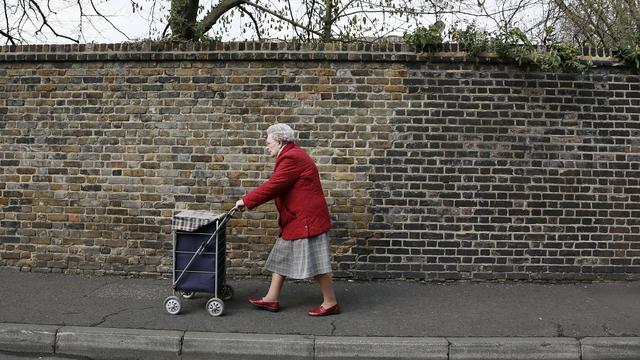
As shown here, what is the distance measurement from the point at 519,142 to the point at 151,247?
4.31m

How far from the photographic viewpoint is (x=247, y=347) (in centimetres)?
467

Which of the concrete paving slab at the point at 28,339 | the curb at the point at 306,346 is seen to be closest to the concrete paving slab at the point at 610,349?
the curb at the point at 306,346

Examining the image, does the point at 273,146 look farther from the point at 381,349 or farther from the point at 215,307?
the point at 381,349

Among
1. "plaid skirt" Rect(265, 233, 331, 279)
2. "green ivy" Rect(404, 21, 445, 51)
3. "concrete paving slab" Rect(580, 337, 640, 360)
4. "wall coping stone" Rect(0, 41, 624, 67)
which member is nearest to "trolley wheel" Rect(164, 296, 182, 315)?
"plaid skirt" Rect(265, 233, 331, 279)

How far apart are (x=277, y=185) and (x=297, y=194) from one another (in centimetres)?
22

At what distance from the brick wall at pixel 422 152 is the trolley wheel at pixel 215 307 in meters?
1.39

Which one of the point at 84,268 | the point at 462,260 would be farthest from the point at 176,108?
the point at 462,260

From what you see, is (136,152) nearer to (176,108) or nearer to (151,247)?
Answer: (176,108)

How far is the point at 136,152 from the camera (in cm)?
667

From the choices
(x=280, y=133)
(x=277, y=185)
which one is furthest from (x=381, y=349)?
(x=280, y=133)

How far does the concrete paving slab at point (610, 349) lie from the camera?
183 inches

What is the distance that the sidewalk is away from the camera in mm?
4652

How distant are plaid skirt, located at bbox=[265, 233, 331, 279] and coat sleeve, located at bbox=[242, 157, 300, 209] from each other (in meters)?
0.48

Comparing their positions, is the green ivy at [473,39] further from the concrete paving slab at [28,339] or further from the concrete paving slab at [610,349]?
the concrete paving slab at [28,339]
